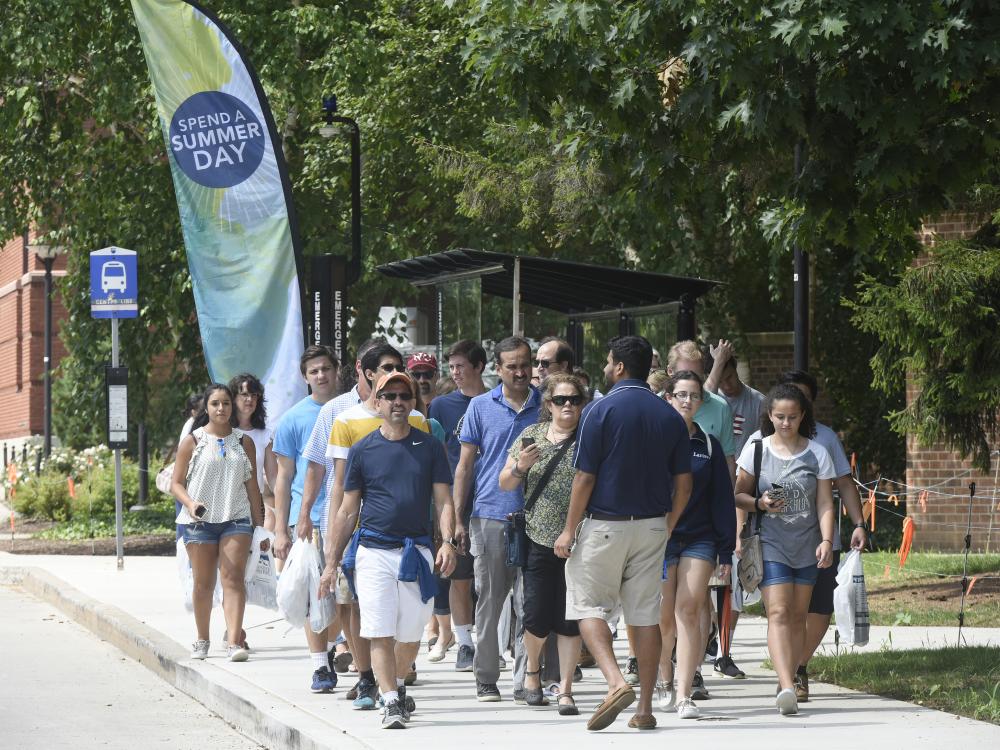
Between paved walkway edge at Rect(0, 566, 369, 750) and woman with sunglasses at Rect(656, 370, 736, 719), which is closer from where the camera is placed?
paved walkway edge at Rect(0, 566, 369, 750)

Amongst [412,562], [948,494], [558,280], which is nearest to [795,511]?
[412,562]

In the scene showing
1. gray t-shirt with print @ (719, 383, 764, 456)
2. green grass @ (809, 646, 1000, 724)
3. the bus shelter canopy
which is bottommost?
green grass @ (809, 646, 1000, 724)

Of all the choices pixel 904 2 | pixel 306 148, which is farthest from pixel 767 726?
pixel 306 148

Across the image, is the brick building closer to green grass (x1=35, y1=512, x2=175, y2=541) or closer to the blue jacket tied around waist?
green grass (x1=35, y1=512, x2=175, y2=541)

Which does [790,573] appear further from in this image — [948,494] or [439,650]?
[948,494]

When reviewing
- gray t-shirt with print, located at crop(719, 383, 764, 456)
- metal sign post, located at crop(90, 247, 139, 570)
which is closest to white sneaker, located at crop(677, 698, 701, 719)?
gray t-shirt with print, located at crop(719, 383, 764, 456)

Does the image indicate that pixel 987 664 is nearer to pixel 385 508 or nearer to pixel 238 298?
pixel 385 508

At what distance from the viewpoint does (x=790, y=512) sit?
911cm

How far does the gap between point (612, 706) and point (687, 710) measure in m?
0.70

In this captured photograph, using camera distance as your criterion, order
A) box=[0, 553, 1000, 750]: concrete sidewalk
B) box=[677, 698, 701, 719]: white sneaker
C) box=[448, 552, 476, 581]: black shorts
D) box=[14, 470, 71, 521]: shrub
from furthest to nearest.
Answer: box=[14, 470, 71, 521]: shrub → box=[448, 552, 476, 581]: black shorts → box=[677, 698, 701, 719]: white sneaker → box=[0, 553, 1000, 750]: concrete sidewalk

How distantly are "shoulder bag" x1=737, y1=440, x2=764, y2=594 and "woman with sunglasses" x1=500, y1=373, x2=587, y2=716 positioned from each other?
0.97 metres

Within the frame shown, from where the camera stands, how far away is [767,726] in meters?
8.52

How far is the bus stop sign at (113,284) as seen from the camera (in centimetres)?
1869

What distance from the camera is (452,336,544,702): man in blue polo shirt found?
9.79 metres
